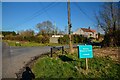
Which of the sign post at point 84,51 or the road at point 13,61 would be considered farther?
the road at point 13,61

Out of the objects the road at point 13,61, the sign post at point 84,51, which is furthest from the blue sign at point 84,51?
the road at point 13,61

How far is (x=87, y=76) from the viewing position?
9.29 m

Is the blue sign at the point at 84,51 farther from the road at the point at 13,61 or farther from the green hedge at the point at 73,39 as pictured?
the green hedge at the point at 73,39

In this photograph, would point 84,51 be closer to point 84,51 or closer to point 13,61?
point 84,51

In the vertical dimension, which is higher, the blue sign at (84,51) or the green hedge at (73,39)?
the green hedge at (73,39)

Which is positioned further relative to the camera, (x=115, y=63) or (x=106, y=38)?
(x=106, y=38)

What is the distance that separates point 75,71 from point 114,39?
14.4 m

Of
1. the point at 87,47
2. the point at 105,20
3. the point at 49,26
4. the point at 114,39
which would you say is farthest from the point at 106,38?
the point at 49,26

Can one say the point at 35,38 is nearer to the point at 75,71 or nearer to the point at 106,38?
the point at 106,38

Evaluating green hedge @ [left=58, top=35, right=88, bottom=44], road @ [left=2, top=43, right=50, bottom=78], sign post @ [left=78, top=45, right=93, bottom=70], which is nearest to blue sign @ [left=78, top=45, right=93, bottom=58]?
sign post @ [left=78, top=45, right=93, bottom=70]

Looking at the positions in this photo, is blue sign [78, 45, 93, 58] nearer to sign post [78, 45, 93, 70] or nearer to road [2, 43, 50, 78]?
sign post [78, 45, 93, 70]

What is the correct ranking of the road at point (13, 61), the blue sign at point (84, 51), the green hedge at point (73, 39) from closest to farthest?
the blue sign at point (84, 51) → the road at point (13, 61) → the green hedge at point (73, 39)

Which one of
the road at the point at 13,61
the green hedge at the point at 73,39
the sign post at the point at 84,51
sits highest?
the green hedge at the point at 73,39

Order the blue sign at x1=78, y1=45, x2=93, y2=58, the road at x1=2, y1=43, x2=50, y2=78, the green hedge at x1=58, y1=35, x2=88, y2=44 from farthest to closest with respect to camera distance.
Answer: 1. the green hedge at x1=58, y1=35, x2=88, y2=44
2. the road at x1=2, y1=43, x2=50, y2=78
3. the blue sign at x1=78, y1=45, x2=93, y2=58
